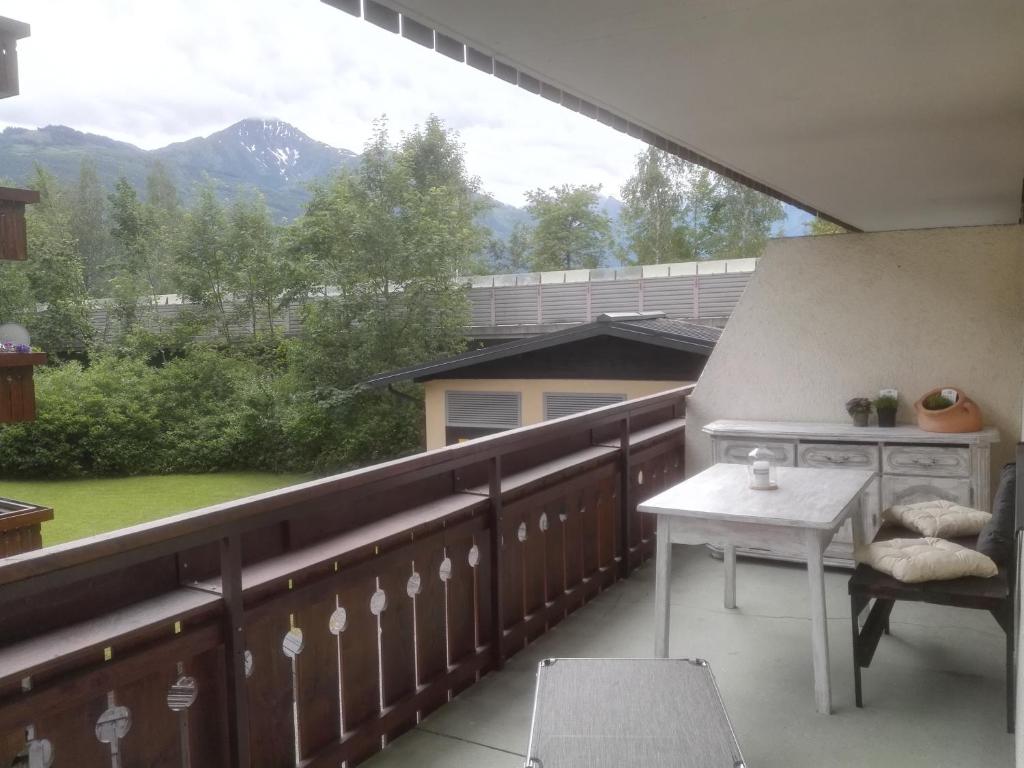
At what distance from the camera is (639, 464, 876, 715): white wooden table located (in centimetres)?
287

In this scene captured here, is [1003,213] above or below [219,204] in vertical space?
below

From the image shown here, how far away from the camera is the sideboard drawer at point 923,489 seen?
4.30 meters

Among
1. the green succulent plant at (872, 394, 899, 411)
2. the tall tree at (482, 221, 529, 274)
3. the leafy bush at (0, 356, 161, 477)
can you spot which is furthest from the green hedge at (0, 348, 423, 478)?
the tall tree at (482, 221, 529, 274)

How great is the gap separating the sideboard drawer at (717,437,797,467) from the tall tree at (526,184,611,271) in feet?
134

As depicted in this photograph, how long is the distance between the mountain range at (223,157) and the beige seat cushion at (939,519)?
282 ft

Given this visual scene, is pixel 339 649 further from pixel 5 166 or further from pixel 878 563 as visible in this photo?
pixel 5 166

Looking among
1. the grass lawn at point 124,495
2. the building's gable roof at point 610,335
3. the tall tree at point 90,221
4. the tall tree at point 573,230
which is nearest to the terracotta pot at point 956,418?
the building's gable roof at point 610,335

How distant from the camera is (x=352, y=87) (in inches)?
6220

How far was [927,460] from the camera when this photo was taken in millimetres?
4363

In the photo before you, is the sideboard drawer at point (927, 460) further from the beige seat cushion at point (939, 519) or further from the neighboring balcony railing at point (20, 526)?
the neighboring balcony railing at point (20, 526)

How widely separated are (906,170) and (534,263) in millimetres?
42202

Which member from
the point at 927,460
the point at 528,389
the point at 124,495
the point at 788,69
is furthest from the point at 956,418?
the point at 124,495

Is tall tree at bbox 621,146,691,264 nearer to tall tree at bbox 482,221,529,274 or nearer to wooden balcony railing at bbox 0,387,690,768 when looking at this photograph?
tall tree at bbox 482,221,529,274

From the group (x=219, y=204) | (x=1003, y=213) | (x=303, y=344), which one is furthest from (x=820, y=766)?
(x=219, y=204)
